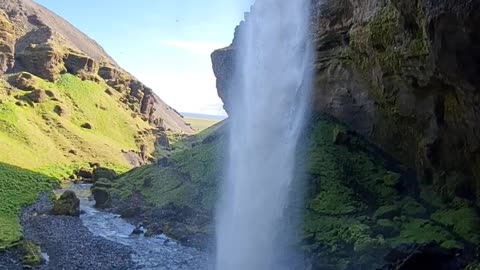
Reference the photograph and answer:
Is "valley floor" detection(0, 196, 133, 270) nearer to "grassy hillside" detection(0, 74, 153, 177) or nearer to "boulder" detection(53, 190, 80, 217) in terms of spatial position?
"boulder" detection(53, 190, 80, 217)

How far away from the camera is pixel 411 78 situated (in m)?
23.7

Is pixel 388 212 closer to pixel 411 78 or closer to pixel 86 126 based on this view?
pixel 411 78

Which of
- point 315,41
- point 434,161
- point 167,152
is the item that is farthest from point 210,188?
point 167,152

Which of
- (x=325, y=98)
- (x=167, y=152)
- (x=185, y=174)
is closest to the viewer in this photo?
(x=325, y=98)

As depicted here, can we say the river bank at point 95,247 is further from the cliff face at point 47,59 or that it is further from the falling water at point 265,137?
the cliff face at point 47,59

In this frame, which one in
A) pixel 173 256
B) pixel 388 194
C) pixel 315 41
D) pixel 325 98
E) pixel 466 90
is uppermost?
pixel 315 41

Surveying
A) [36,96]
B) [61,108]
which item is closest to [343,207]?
[36,96]

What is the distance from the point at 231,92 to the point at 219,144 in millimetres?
17358

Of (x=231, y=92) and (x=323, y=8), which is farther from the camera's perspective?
(x=231, y=92)

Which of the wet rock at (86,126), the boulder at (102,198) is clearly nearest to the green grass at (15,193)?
the boulder at (102,198)

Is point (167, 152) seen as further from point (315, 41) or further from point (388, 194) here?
point (388, 194)

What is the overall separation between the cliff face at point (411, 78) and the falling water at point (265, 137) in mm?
2514

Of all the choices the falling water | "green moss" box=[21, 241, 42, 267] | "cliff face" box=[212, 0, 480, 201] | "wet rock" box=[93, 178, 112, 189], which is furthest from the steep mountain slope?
"cliff face" box=[212, 0, 480, 201]

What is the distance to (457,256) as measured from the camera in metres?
18.5
